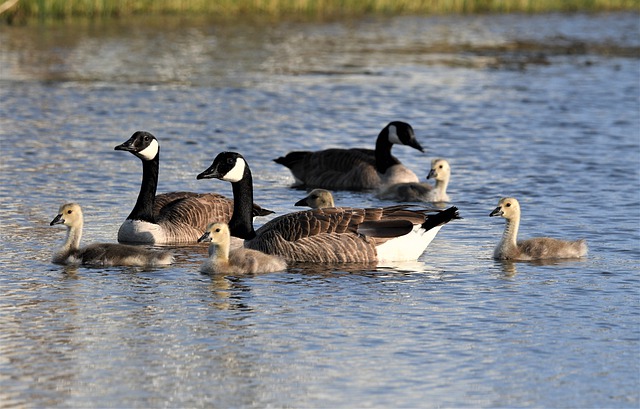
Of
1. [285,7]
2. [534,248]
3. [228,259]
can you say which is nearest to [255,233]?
[228,259]

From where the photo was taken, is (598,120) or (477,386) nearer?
(477,386)

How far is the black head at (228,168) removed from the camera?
13.4 metres

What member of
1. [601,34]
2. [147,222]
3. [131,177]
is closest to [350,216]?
[147,222]

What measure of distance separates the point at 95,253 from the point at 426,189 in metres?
5.58

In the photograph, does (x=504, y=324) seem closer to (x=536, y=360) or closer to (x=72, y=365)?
(x=536, y=360)

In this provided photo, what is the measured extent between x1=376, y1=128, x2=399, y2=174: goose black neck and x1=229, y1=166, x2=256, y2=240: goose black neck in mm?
4697

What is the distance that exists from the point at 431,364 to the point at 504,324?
4.60 ft

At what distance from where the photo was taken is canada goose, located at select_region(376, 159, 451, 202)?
16.4 meters

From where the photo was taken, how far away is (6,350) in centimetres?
938

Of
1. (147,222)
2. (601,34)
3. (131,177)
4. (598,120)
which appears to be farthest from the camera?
(601,34)

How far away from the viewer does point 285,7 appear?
1625 inches

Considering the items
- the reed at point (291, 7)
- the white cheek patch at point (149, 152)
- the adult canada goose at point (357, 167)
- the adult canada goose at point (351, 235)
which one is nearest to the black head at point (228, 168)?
the adult canada goose at point (351, 235)

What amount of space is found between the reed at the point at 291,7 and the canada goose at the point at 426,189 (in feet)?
68.2

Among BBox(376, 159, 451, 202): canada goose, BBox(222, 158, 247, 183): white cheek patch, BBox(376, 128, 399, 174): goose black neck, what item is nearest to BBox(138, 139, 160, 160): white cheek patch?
BBox(222, 158, 247, 183): white cheek patch
